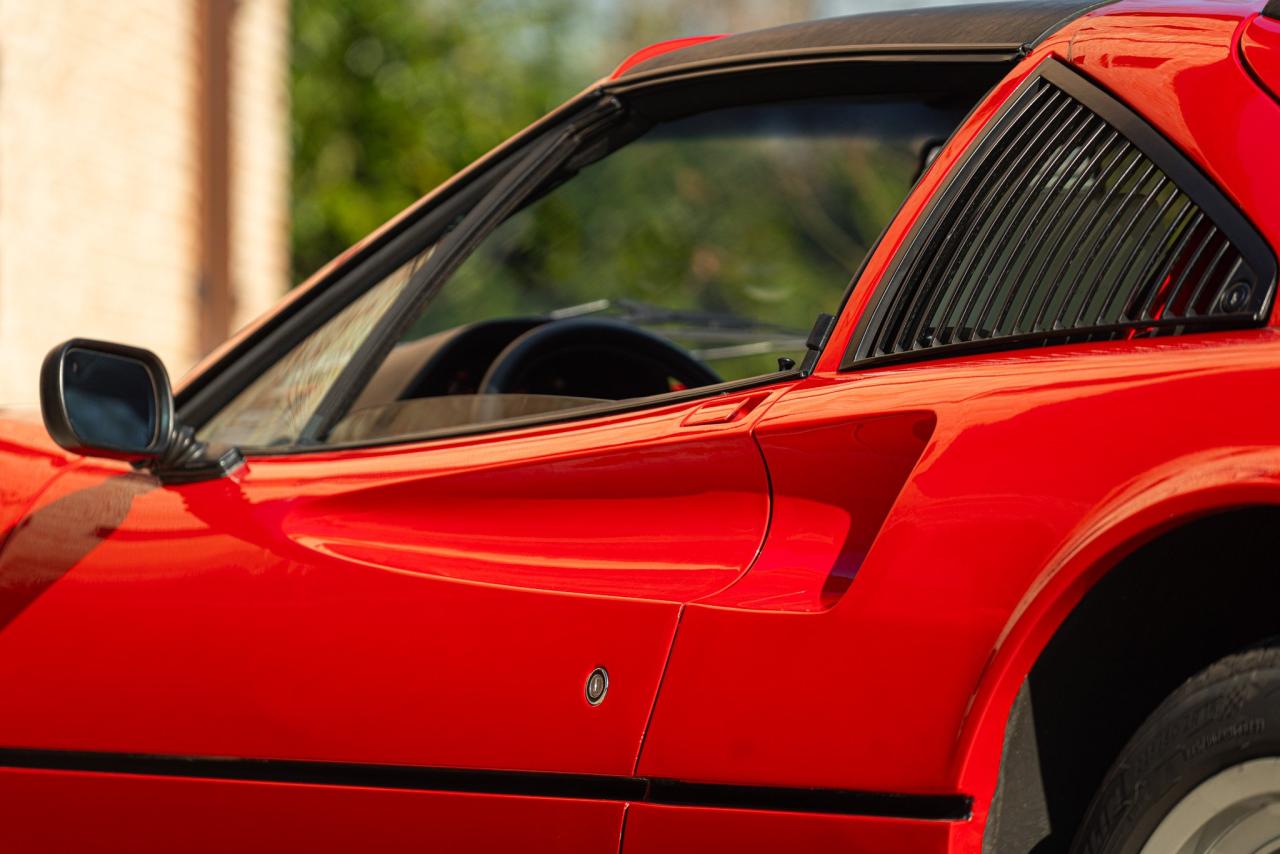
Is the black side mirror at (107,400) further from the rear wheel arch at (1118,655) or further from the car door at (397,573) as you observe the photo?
the rear wheel arch at (1118,655)

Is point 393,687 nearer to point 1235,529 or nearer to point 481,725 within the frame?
point 481,725

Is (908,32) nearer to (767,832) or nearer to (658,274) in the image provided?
(767,832)

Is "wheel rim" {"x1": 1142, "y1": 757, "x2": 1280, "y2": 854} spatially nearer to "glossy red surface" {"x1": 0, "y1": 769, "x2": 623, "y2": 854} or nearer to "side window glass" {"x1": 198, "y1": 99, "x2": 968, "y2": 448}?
"glossy red surface" {"x1": 0, "y1": 769, "x2": 623, "y2": 854}

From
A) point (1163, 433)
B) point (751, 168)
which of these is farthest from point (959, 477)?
point (751, 168)

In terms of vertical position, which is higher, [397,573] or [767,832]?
[397,573]

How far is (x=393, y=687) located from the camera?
2.02m

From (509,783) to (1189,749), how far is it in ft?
2.58

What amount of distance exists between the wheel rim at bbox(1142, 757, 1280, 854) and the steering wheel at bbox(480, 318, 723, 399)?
1108 mm

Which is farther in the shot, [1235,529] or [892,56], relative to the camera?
[892,56]

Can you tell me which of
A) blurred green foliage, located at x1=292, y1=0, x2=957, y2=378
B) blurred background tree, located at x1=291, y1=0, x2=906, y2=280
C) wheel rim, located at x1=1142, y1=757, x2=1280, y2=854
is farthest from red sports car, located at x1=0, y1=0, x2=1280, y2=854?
blurred background tree, located at x1=291, y1=0, x2=906, y2=280

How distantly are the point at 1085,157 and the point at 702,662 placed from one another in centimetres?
71

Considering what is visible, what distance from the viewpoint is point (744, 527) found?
1.87 meters

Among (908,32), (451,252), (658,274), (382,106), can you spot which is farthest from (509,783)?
(382,106)

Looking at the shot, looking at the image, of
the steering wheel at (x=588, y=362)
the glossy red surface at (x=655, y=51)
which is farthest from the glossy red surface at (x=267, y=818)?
the glossy red surface at (x=655, y=51)
